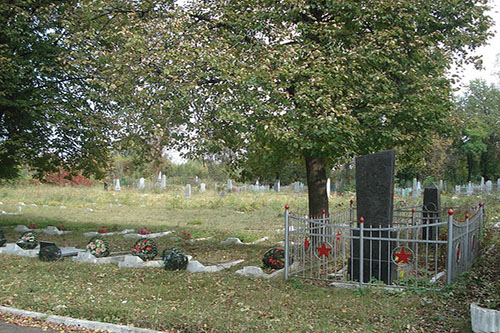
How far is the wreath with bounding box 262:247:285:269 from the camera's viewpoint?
358 inches

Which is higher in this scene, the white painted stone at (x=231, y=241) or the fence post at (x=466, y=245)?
the fence post at (x=466, y=245)

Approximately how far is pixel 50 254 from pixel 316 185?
6.69 m

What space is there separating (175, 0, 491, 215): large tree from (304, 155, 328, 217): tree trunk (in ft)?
3.42

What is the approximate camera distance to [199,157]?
1046cm

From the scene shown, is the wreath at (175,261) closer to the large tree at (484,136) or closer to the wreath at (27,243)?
the wreath at (27,243)

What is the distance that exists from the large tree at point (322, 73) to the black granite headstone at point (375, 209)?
3.71ft

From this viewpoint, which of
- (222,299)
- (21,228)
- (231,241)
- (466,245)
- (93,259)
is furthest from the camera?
(21,228)

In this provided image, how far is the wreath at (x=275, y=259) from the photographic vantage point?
9102 millimetres

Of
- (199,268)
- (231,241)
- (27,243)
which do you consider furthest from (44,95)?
(199,268)

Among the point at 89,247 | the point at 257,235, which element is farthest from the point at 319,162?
the point at 89,247

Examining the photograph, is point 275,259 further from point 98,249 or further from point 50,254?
point 50,254

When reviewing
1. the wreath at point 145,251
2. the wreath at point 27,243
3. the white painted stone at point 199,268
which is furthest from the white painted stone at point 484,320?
the wreath at point 27,243

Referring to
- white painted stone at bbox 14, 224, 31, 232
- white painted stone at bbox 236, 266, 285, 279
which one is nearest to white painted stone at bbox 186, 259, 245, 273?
white painted stone at bbox 236, 266, 285, 279

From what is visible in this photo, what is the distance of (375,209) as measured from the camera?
810 cm
